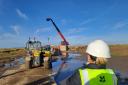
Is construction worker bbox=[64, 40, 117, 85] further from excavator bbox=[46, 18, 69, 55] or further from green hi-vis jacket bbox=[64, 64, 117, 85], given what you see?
excavator bbox=[46, 18, 69, 55]

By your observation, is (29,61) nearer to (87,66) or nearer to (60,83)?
(60,83)

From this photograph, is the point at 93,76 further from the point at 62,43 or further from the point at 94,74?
the point at 62,43

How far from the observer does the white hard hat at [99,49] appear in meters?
3.43

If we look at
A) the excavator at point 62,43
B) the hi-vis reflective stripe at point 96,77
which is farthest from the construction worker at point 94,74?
the excavator at point 62,43

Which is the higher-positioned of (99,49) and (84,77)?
(99,49)

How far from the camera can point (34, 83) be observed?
11.9 metres

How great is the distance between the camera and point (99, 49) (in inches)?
138

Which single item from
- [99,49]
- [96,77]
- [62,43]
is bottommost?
[96,77]

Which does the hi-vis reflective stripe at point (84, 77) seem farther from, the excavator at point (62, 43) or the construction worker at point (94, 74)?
the excavator at point (62, 43)

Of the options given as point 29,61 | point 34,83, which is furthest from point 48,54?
point 34,83

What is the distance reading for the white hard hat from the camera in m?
3.43

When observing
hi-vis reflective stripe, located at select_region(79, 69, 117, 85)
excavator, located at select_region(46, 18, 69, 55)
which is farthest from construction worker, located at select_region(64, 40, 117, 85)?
excavator, located at select_region(46, 18, 69, 55)

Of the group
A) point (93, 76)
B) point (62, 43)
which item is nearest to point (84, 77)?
point (93, 76)

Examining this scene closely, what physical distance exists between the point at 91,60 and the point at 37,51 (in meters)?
17.6
